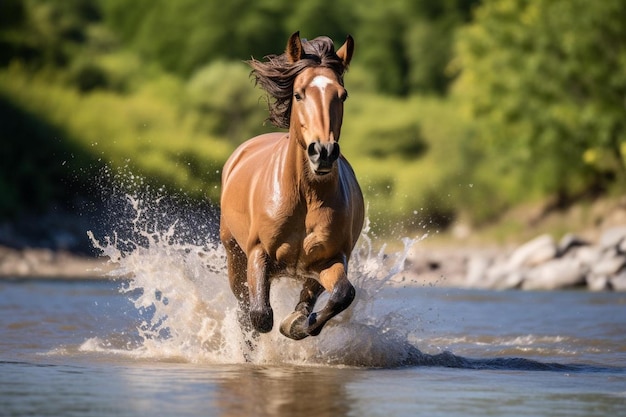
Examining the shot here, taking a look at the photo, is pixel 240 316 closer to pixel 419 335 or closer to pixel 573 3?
pixel 419 335

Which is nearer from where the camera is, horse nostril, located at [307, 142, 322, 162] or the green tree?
horse nostril, located at [307, 142, 322, 162]

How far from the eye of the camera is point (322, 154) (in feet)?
24.9

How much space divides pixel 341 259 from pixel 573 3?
71.0 feet

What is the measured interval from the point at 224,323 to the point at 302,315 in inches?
48.0

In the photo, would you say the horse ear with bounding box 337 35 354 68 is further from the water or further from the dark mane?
the water

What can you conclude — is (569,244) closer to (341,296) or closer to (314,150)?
(341,296)

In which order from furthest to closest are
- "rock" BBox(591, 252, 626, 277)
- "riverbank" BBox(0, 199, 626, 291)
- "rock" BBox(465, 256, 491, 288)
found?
"rock" BBox(465, 256, 491, 288), "riverbank" BBox(0, 199, 626, 291), "rock" BBox(591, 252, 626, 277)

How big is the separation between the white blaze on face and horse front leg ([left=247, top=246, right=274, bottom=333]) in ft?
4.18

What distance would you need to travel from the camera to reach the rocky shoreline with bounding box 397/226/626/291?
2194cm

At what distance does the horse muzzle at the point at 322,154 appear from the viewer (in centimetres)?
755

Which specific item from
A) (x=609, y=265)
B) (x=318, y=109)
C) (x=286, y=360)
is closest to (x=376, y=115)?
(x=609, y=265)

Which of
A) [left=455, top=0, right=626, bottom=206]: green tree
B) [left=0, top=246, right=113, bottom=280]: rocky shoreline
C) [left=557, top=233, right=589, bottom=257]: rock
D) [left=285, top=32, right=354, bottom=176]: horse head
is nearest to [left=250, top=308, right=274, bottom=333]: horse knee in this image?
[left=285, top=32, right=354, bottom=176]: horse head

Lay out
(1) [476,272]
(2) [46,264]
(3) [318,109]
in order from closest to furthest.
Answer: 1. (3) [318,109]
2. (1) [476,272]
3. (2) [46,264]

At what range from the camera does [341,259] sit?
8.44 m
